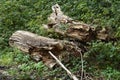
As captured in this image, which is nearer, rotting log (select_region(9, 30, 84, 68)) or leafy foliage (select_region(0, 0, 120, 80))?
leafy foliage (select_region(0, 0, 120, 80))

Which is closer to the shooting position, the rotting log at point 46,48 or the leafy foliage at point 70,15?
the leafy foliage at point 70,15

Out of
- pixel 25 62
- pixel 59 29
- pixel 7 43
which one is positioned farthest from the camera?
pixel 7 43

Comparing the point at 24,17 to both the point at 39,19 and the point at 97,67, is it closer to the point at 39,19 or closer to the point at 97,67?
the point at 39,19

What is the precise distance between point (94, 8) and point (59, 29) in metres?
2.64

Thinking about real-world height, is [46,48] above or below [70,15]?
above

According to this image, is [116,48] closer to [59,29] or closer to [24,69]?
[59,29]

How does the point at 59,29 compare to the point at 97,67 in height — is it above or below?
above

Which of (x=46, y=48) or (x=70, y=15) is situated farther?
(x=70, y=15)

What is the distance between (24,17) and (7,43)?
2.24m

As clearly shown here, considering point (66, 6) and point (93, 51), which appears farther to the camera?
point (66, 6)

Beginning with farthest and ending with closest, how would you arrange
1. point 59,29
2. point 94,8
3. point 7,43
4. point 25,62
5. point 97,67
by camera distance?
1. point 94,8
2. point 7,43
3. point 59,29
4. point 25,62
5. point 97,67

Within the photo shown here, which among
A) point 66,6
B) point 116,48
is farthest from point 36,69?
point 66,6

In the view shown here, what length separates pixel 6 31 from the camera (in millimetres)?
10531

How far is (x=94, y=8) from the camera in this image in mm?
11281
